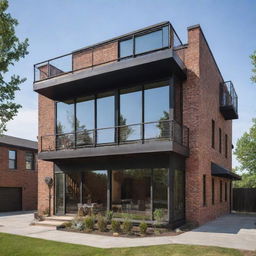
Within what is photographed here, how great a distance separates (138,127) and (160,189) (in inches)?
116

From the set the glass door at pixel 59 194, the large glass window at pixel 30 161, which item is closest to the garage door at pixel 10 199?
the large glass window at pixel 30 161

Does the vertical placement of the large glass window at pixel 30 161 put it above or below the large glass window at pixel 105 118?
below

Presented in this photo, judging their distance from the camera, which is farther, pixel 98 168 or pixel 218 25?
pixel 98 168

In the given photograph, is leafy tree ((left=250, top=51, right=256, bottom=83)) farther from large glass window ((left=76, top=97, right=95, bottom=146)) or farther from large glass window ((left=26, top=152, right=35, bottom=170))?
large glass window ((left=26, top=152, right=35, bottom=170))

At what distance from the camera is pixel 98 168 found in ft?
45.9

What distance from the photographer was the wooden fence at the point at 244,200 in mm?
22547

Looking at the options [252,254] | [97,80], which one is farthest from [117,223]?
[97,80]

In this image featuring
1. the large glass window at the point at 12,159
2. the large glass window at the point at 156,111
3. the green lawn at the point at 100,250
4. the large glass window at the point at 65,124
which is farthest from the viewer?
the large glass window at the point at 12,159

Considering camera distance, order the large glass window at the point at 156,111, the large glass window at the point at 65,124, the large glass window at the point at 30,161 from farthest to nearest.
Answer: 1. the large glass window at the point at 30,161
2. the large glass window at the point at 65,124
3. the large glass window at the point at 156,111

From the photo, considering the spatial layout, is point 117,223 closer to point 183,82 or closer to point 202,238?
point 202,238

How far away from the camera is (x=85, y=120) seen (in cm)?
1488

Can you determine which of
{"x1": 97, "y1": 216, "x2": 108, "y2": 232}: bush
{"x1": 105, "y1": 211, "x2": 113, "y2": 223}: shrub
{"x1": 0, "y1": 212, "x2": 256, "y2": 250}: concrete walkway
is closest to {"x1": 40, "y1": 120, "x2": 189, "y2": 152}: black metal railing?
{"x1": 105, "y1": 211, "x2": 113, "y2": 223}: shrub

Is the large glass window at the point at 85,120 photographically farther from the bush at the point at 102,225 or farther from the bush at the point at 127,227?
the bush at the point at 127,227

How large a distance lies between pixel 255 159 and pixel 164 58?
27.3 meters
